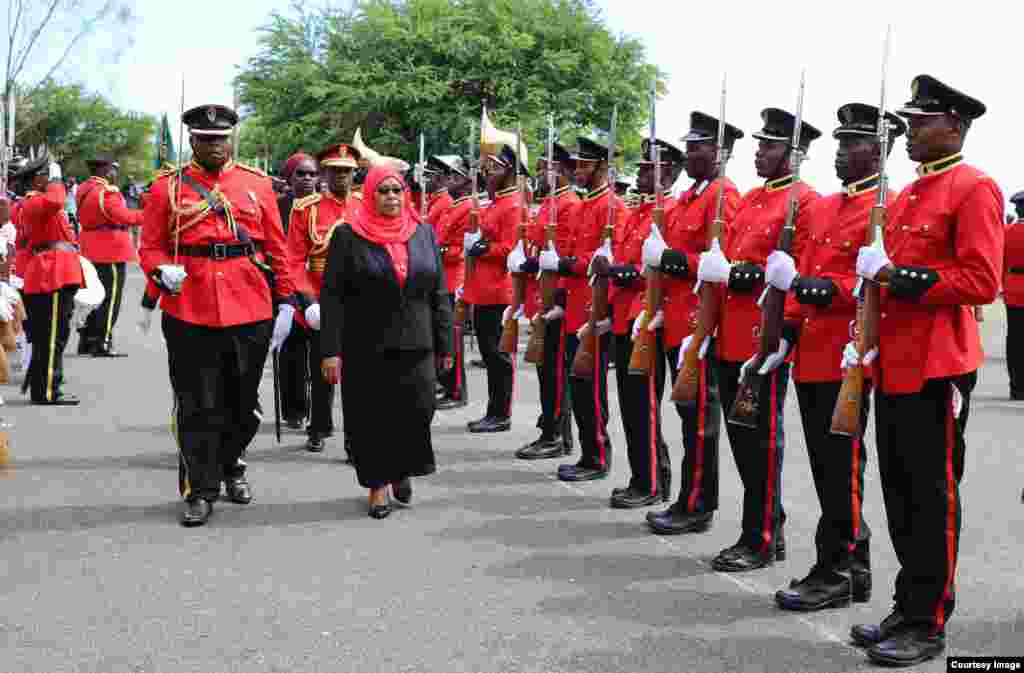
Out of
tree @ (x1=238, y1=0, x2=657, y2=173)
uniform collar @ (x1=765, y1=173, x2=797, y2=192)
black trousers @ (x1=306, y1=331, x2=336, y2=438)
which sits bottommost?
black trousers @ (x1=306, y1=331, x2=336, y2=438)

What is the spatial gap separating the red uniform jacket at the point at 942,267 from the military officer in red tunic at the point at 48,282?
802cm

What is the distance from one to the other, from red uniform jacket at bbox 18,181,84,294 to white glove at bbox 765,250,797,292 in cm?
747

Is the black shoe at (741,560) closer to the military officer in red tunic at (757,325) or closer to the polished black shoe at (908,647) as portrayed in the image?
the military officer in red tunic at (757,325)

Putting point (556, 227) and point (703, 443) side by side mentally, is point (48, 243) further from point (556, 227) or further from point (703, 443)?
point (703, 443)

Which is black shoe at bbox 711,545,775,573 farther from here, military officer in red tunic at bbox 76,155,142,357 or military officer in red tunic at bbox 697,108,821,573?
military officer in red tunic at bbox 76,155,142,357

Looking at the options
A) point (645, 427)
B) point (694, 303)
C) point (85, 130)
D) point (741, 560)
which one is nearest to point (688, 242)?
point (694, 303)

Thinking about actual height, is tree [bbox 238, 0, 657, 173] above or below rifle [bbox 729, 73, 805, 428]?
above

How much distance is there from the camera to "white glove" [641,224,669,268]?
613 centimetres

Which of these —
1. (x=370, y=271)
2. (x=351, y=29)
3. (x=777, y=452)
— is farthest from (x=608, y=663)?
(x=351, y=29)

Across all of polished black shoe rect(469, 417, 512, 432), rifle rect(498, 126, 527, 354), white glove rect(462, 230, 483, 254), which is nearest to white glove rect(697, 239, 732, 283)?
rifle rect(498, 126, 527, 354)

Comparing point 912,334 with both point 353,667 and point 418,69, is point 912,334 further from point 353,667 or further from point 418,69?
point 418,69

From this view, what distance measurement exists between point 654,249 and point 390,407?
69.0 inches

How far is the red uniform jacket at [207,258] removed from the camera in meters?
6.52

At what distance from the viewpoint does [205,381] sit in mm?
6559
